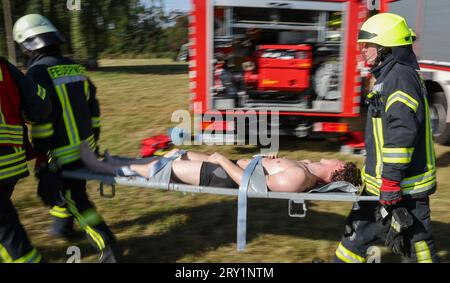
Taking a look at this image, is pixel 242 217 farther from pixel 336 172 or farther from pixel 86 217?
pixel 86 217

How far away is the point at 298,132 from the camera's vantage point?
680cm

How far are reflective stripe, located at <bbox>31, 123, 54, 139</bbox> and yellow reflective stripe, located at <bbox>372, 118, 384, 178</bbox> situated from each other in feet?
7.13

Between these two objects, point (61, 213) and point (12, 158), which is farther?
point (61, 213)

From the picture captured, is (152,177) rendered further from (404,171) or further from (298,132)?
(298,132)

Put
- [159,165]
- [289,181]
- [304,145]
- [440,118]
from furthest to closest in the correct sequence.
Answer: [304,145] < [440,118] < [159,165] < [289,181]

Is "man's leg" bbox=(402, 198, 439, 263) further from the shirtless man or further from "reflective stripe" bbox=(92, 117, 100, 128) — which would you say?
"reflective stripe" bbox=(92, 117, 100, 128)

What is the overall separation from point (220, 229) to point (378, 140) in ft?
6.27

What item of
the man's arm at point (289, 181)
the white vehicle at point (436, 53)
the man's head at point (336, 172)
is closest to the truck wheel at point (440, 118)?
the white vehicle at point (436, 53)

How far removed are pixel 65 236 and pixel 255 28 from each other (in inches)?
169

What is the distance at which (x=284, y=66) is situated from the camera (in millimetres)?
6617

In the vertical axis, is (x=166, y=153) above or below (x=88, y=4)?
below

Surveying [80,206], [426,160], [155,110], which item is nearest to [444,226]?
[426,160]

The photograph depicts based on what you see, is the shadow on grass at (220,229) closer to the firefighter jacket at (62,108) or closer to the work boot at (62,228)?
the work boot at (62,228)

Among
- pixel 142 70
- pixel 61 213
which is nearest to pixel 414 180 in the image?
pixel 61 213
